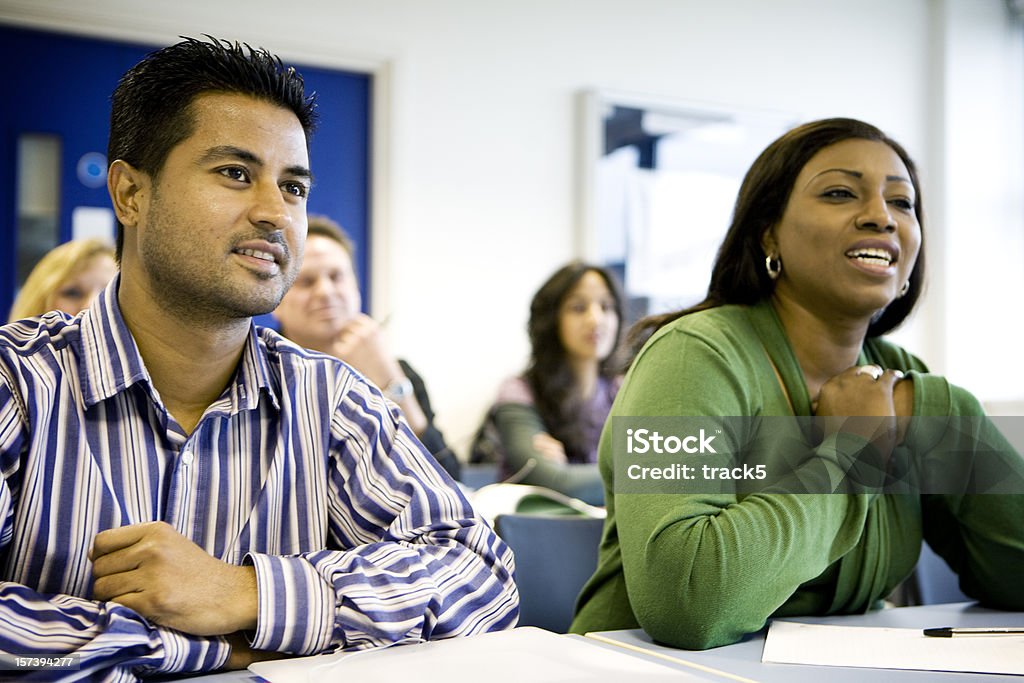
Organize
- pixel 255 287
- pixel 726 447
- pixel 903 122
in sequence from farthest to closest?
1. pixel 903 122
2. pixel 726 447
3. pixel 255 287

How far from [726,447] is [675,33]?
362 cm

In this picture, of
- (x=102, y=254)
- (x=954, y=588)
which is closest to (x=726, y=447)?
(x=954, y=588)

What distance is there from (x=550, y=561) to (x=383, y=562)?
0.68 metres

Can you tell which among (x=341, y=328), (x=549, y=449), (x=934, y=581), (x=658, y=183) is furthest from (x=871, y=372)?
(x=658, y=183)

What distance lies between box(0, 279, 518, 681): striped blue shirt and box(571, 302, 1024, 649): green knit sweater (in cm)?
21

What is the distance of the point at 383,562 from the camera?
1.23 metres

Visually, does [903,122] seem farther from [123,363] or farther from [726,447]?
[123,363]

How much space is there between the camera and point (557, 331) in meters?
4.04

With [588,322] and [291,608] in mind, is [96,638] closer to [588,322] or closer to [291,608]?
[291,608]

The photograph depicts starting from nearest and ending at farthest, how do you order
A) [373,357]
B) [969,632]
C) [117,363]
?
[117,363] < [969,632] < [373,357]

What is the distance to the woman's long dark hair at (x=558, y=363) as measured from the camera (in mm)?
3857

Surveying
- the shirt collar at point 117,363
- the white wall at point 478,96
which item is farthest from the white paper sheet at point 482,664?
the white wall at point 478,96

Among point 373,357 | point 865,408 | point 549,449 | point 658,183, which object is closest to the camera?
point 865,408

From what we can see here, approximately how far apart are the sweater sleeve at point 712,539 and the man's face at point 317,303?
5.53 feet
